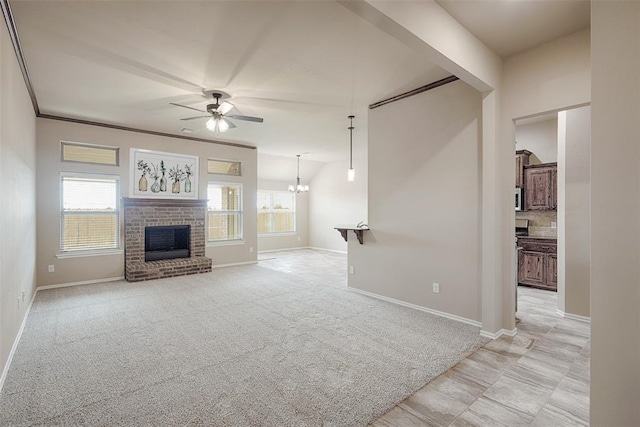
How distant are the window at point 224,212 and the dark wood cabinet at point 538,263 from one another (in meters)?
6.10

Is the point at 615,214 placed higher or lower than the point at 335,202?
lower

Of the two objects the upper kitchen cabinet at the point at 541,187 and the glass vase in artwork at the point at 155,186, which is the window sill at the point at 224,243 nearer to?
the glass vase in artwork at the point at 155,186

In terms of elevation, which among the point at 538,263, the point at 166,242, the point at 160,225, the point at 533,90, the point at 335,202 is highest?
the point at 533,90

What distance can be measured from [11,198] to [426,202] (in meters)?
4.45

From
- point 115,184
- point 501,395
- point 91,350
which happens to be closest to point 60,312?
point 91,350

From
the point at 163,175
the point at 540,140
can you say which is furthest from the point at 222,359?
the point at 540,140

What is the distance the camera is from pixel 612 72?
141 cm

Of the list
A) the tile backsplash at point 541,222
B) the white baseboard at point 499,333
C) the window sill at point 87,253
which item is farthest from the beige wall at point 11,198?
the tile backsplash at point 541,222

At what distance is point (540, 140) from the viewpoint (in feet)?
19.5

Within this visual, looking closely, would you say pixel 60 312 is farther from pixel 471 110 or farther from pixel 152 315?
pixel 471 110

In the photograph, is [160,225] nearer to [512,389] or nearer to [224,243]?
[224,243]

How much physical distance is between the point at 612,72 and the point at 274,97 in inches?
148

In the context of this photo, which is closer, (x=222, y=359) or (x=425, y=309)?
(x=222, y=359)

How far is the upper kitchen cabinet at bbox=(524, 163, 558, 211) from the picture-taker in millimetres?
5457
